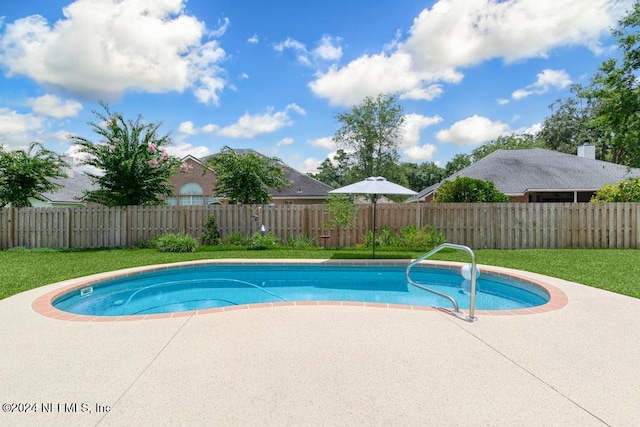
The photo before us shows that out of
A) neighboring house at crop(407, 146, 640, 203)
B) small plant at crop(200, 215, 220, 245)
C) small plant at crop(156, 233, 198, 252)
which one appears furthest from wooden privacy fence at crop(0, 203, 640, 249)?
neighboring house at crop(407, 146, 640, 203)

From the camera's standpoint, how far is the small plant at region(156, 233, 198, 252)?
11.0 meters

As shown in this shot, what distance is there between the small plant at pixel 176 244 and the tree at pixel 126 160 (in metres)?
2.80

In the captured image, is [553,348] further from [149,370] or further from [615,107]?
[615,107]

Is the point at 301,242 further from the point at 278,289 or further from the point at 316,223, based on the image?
the point at 278,289

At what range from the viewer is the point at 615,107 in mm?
15812

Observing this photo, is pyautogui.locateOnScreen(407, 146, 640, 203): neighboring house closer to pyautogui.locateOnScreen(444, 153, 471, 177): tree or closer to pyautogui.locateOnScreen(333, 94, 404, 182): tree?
pyautogui.locateOnScreen(333, 94, 404, 182): tree

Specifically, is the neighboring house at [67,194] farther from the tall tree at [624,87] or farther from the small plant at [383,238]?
the tall tree at [624,87]

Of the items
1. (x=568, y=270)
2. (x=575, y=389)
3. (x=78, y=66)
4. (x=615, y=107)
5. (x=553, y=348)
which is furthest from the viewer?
(x=615, y=107)

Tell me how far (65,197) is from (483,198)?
22881 mm

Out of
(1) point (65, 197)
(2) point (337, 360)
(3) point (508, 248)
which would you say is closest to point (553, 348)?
(2) point (337, 360)

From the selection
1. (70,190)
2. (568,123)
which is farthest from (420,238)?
(568,123)

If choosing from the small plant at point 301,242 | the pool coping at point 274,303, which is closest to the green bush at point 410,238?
the small plant at point 301,242

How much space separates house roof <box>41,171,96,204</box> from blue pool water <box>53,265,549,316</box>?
45.5 ft

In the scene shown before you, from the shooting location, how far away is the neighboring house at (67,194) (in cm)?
1964
